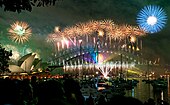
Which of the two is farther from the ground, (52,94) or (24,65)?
(24,65)

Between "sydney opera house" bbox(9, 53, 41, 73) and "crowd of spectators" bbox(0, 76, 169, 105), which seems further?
"sydney opera house" bbox(9, 53, 41, 73)

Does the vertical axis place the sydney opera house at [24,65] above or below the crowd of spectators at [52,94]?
above

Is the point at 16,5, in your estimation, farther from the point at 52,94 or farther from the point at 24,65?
the point at 24,65

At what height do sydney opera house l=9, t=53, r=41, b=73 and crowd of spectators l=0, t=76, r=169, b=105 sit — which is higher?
sydney opera house l=9, t=53, r=41, b=73

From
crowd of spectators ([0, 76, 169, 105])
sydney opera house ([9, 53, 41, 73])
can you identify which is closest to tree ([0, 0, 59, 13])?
crowd of spectators ([0, 76, 169, 105])

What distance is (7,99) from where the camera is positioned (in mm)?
5625

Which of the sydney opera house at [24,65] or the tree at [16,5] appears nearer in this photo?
the tree at [16,5]

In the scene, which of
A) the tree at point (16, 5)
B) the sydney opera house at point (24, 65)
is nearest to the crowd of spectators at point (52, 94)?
the tree at point (16, 5)

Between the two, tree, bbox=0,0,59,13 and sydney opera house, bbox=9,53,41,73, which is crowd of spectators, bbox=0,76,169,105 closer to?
tree, bbox=0,0,59,13

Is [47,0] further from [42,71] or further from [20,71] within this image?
[42,71]

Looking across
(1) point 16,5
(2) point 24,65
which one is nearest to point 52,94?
(1) point 16,5

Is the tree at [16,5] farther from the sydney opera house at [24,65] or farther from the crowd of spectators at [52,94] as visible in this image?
the sydney opera house at [24,65]

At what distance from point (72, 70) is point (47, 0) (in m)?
146

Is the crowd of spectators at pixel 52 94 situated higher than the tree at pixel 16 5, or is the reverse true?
the tree at pixel 16 5
